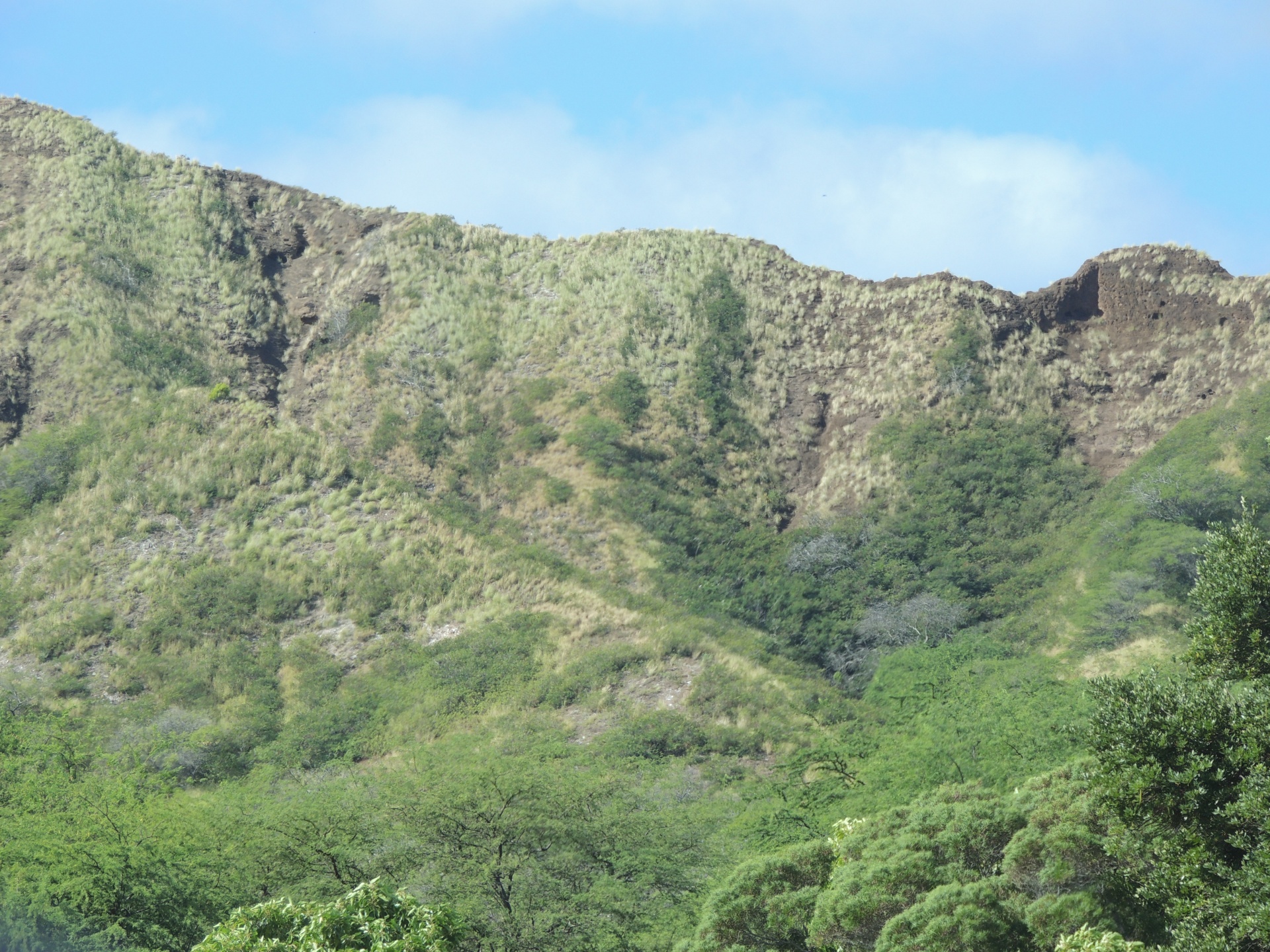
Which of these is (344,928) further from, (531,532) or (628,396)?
(628,396)

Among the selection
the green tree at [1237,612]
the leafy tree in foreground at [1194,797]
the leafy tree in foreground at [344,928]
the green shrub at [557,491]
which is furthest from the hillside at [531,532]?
the green tree at [1237,612]

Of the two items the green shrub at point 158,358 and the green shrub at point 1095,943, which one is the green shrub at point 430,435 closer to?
the green shrub at point 158,358

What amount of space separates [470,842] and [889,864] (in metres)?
9.86

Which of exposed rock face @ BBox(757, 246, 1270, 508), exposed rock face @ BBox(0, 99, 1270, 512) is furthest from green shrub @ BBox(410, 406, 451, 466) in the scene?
exposed rock face @ BBox(757, 246, 1270, 508)

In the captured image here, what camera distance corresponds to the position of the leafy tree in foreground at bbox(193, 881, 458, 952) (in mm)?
16344

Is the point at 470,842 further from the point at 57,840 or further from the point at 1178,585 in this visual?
the point at 1178,585

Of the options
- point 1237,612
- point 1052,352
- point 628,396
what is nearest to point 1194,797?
point 1237,612

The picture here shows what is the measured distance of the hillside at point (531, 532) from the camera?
27.7 meters

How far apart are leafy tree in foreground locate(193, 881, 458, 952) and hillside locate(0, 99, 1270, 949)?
270 inches

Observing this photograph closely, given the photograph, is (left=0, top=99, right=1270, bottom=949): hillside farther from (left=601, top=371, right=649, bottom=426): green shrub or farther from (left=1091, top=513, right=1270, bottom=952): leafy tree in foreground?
(left=1091, top=513, right=1270, bottom=952): leafy tree in foreground

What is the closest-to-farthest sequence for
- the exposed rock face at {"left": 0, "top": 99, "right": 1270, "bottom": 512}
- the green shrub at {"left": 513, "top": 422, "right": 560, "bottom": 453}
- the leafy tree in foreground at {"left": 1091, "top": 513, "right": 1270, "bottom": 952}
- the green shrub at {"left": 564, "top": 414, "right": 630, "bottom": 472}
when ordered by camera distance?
the leafy tree in foreground at {"left": 1091, "top": 513, "right": 1270, "bottom": 952} < the green shrub at {"left": 564, "top": 414, "right": 630, "bottom": 472} < the green shrub at {"left": 513, "top": 422, "right": 560, "bottom": 453} < the exposed rock face at {"left": 0, "top": 99, "right": 1270, "bottom": 512}

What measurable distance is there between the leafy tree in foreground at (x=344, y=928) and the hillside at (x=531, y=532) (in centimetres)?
687

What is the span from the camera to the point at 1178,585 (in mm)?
47219

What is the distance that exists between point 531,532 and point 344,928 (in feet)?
131
